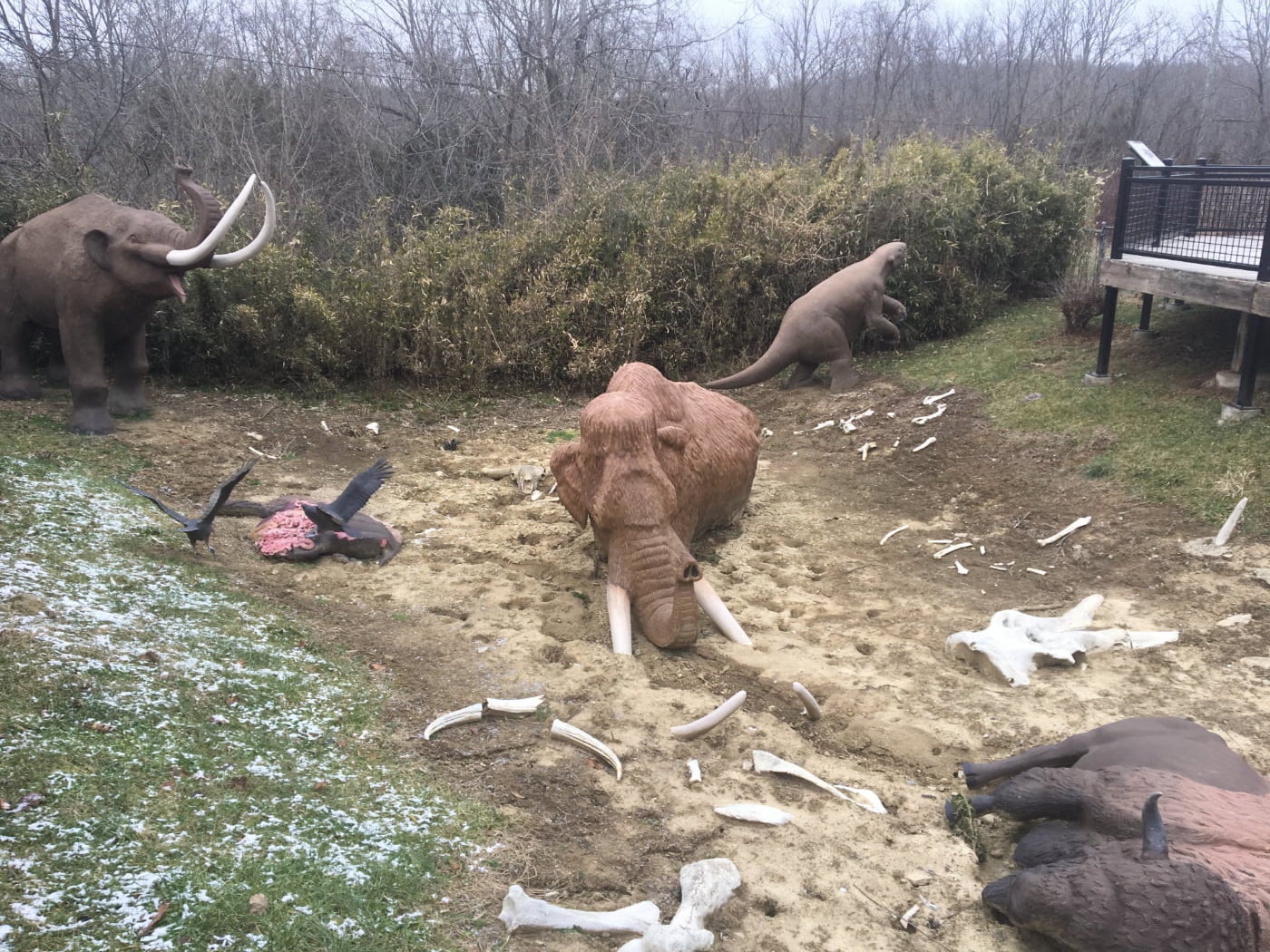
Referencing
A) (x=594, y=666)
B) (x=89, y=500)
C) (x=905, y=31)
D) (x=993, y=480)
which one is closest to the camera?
(x=594, y=666)

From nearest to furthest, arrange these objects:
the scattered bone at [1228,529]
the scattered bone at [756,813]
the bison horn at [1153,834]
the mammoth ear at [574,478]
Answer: the bison horn at [1153,834], the scattered bone at [756,813], the mammoth ear at [574,478], the scattered bone at [1228,529]

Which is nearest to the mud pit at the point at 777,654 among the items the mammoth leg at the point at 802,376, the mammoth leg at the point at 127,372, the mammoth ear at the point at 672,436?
the mammoth leg at the point at 127,372

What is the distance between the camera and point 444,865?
2475 millimetres

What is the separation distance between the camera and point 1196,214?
7168 mm

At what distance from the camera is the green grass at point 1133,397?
5.77 metres

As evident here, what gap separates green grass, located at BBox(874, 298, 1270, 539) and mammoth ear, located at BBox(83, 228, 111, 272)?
269 inches

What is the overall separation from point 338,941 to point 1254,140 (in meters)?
25.9

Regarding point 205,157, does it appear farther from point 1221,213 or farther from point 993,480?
point 1221,213

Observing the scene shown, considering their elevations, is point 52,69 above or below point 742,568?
above

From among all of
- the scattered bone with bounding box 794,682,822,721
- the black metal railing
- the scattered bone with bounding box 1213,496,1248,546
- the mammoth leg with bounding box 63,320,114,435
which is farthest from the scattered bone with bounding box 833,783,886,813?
the mammoth leg with bounding box 63,320,114,435

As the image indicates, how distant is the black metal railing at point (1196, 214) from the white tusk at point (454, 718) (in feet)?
19.8

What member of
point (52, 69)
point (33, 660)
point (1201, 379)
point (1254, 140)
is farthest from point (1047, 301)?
point (1254, 140)

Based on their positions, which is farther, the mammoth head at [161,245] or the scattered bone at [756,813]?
the mammoth head at [161,245]

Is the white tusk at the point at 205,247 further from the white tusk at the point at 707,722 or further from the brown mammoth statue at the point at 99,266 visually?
the white tusk at the point at 707,722
